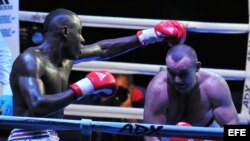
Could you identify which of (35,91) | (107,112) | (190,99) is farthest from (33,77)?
(107,112)

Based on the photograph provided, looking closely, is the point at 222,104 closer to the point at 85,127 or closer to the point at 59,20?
the point at 59,20

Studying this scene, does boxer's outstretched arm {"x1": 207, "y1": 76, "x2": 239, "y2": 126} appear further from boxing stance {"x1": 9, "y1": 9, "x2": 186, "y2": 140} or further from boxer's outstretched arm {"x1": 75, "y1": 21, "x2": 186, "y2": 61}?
boxing stance {"x1": 9, "y1": 9, "x2": 186, "y2": 140}

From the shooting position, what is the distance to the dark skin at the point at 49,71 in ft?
8.03

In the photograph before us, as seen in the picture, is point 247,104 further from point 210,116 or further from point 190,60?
point 190,60

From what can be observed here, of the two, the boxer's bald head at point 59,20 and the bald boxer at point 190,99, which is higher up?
the boxer's bald head at point 59,20

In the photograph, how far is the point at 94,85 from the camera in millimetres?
2494

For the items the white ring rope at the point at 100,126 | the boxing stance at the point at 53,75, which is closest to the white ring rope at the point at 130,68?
the boxing stance at the point at 53,75

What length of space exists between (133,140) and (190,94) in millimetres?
1230

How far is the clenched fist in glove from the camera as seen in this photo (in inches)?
117

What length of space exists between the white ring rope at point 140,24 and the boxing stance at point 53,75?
0.68 meters

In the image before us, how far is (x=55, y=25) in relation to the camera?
104 inches

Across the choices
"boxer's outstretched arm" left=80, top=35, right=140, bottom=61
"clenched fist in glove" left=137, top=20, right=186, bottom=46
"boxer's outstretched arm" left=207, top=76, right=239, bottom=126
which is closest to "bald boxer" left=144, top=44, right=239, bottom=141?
"boxer's outstretched arm" left=207, top=76, right=239, bottom=126

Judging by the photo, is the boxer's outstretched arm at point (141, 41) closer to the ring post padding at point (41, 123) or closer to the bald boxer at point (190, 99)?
the bald boxer at point (190, 99)

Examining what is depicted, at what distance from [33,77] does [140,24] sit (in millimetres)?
1197
